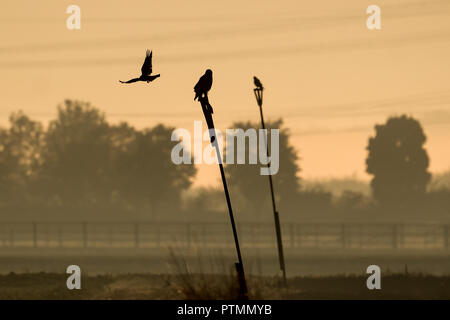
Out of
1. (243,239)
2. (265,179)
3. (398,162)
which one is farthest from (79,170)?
(398,162)

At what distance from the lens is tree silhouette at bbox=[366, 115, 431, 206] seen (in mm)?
82438

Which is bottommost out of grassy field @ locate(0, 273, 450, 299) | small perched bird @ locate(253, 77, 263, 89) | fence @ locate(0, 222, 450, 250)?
grassy field @ locate(0, 273, 450, 299)

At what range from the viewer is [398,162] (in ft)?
277

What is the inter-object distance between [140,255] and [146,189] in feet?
102

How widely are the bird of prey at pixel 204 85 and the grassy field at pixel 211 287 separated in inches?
133

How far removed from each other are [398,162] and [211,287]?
71.8m

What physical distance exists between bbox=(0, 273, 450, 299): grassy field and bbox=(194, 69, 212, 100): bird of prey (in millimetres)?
3379

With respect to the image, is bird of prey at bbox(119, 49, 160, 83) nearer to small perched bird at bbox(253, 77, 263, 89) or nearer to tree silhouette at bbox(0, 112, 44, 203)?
small perched bird at bbox(253, 77, 263, 89)

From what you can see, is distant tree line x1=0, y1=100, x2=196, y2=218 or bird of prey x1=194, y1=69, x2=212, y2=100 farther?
distant tree line x1=0, y1=100, x2=196, y2=218

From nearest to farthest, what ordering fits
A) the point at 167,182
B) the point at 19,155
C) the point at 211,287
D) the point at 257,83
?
the point at 211,287 < the point at 257,83 < the point at 167,182 < the point at 19,155

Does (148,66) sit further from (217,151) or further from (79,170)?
(79,170)

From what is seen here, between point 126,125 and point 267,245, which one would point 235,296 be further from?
point 126,125

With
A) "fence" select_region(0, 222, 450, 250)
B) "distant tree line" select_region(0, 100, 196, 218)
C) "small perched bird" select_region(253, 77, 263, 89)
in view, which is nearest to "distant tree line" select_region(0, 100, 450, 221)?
"distant tree line" select_region(0, 100, 196, 218)

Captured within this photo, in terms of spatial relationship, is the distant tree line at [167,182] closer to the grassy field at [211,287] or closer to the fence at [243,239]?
the fence at [243,239]
